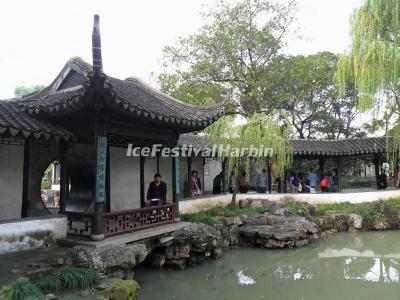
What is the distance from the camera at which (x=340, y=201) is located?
1382 centimetres

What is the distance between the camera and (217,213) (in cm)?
1050

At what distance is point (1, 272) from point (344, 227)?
10.5m

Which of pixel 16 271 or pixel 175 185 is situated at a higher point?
pixel 175 185

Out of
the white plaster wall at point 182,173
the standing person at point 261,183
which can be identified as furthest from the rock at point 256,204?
the white plaster wall at point 182,173

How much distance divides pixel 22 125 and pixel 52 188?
15.4 metres

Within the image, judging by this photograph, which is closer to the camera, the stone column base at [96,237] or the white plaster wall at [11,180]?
the stone column base at [96,237]

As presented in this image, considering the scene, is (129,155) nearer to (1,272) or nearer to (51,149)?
(51,149)

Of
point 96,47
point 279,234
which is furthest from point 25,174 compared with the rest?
point 279,234

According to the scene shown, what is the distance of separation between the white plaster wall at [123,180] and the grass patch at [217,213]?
4.72ft

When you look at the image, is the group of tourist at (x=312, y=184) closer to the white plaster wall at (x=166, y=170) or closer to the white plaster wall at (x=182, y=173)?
the white plaster wall at (x=182, y=173)

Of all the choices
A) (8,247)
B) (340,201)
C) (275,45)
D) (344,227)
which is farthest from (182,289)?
(275,45)

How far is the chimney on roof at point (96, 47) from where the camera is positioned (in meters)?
5.18

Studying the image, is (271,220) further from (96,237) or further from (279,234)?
(96,237)

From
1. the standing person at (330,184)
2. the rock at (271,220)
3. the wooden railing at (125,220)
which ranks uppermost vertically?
the standing person at (330,184)
